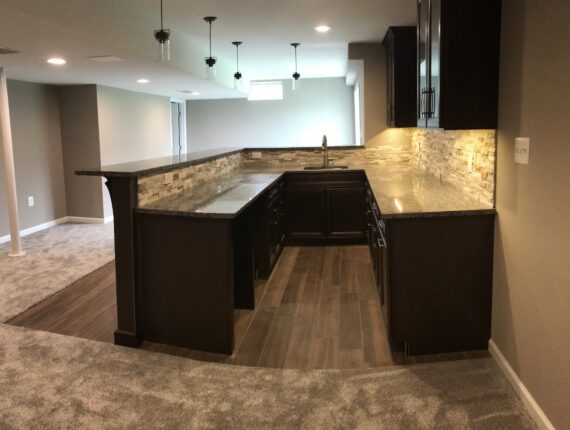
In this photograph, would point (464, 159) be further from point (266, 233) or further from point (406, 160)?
point (406, 160)

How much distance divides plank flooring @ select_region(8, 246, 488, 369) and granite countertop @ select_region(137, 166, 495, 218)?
32.2 inches

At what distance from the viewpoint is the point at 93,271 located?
16.2 ft

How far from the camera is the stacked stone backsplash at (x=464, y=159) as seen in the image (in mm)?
2934

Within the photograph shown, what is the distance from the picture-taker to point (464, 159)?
11.7ft

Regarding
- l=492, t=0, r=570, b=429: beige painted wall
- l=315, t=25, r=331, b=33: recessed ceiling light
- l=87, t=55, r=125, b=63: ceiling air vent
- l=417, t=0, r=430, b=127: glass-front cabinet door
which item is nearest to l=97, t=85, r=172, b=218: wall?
l=87, t=55, r=125, b=63: ceiling air vent

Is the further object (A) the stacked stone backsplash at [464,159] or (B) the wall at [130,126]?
(B) the wall at [130,126]

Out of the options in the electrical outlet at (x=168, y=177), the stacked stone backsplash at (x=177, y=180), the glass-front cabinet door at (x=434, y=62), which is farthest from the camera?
the electrical outlet at (x=168, y=177)

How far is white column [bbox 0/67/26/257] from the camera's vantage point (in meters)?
5.34

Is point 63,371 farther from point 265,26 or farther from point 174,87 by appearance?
point 174,87

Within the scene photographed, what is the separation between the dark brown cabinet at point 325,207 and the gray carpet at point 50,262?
2.02 metres

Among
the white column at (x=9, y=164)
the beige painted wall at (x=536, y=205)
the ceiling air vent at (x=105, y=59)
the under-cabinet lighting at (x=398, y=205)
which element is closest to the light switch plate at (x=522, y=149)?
the beige painted wall at (x=536, y=205)

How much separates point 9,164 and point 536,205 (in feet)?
16.8

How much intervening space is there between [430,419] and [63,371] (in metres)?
1.93

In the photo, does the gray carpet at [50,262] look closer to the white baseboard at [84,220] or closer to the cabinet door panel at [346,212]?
the white baseboard at [84,220]
